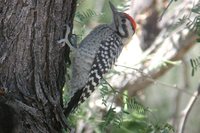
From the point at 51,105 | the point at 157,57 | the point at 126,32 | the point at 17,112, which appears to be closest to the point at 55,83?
the point at 51,105

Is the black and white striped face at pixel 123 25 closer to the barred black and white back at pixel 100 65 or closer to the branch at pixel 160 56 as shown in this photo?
the barred black and white back at pixel 100 65

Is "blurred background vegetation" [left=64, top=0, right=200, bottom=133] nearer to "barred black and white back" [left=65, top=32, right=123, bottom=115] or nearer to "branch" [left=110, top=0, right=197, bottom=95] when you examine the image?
"branch" [left=110, top=0, right=197, bottom=95]

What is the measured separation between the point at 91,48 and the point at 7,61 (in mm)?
1160

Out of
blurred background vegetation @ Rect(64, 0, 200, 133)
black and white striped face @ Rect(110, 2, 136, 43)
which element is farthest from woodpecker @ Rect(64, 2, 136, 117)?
blurred background vegetation @ Rect(64, 0, 200, 133)

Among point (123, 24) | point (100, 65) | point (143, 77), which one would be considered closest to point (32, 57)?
point (100, 65)

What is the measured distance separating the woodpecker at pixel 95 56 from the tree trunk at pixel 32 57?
1.55 feet

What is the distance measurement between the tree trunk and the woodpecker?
47 cm

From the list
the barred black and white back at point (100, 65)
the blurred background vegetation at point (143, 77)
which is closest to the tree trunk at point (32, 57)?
the barred black and white back at point (100, 65)

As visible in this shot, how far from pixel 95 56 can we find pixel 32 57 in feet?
3.54

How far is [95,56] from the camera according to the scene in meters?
4.45

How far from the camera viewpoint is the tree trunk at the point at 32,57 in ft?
11.1

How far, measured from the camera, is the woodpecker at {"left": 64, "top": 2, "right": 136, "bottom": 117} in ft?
13.7

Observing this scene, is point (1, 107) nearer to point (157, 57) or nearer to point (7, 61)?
point (7, 61)

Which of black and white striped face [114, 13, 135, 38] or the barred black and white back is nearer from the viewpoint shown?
the barred black and white back
